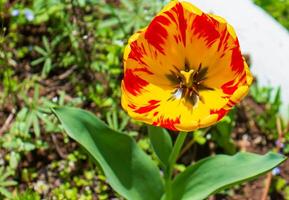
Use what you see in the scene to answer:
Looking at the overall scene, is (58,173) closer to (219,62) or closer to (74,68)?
(74,68)

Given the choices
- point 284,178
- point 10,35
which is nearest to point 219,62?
point 284,178

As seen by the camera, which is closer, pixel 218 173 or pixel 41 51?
pixel 218 173

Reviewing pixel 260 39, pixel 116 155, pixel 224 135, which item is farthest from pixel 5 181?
pixel 260 39

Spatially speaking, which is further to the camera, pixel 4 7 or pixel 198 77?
pixel 4 7

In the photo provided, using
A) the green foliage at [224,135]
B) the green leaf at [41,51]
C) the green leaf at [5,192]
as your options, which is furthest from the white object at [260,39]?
the green leaf at [5,192]

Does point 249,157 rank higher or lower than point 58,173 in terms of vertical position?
higher

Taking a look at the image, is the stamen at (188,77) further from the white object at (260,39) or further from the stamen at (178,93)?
the white object at (260,39)

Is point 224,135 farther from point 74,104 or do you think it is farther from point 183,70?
point 183,70
